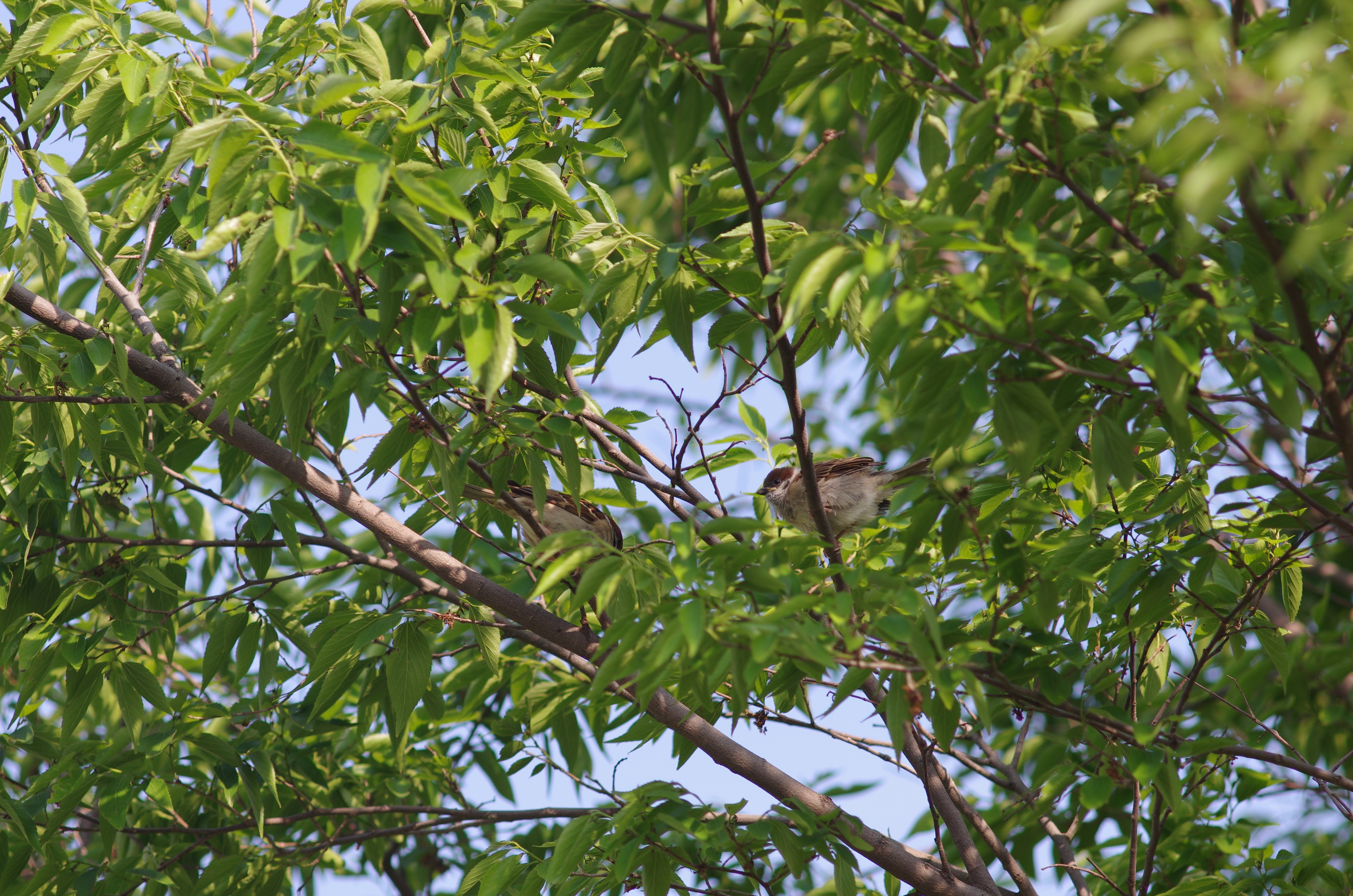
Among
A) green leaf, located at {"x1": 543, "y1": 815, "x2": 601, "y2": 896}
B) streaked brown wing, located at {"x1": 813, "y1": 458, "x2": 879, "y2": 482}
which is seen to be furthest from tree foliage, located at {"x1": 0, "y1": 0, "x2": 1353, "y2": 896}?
streaked brown wing, located at {"x1": 813, "y1": 458, "x2": 879, "y2": 482}

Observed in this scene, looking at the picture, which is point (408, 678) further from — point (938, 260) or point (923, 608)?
point (938, 260)

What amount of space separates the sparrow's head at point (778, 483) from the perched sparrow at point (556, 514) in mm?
924

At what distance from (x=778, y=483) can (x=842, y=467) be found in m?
0.56

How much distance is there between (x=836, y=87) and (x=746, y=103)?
1.10 ft

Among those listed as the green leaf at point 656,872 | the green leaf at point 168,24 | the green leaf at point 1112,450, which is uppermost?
the green leaf at point 168,24

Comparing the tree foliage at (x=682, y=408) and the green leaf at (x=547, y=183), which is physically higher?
the green leaf at (x=547, y=183)

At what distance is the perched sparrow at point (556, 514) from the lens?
419 cm

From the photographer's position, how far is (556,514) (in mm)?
6312

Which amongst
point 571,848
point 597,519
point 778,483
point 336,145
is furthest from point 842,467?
point 336,145

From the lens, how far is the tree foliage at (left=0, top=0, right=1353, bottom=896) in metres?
2.40

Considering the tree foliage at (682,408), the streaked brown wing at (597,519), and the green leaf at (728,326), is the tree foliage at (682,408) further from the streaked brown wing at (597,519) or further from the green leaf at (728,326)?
the streaked brown wing at (597,519)

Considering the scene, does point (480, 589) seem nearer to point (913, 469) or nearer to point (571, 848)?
point (571, 848)

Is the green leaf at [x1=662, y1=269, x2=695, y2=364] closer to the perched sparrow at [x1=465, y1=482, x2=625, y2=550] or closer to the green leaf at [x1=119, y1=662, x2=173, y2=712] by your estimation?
the perched sparrow at [x1=465, y1=482, x2=625, y2=550]

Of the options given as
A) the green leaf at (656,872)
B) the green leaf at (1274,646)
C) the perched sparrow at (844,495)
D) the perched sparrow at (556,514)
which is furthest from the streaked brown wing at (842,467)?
the green leaf at (656,872)
